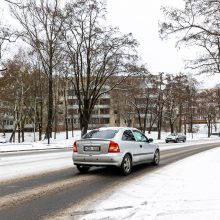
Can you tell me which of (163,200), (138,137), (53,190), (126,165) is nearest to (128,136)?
(138,137)

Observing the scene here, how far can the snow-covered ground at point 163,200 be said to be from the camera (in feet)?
21.0

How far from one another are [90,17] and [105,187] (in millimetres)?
32715

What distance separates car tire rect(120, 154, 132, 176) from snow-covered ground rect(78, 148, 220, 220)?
902 millimetres

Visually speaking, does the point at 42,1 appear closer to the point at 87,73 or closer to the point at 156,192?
the point at 87,73

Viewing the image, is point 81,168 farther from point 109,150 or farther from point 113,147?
point 113,147

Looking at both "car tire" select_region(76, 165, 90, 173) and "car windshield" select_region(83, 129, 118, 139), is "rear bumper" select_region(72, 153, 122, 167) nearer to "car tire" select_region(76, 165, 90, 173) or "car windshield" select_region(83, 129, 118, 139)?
"car tire" select_region(76, 165, 90, 173)

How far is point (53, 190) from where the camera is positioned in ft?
29.4

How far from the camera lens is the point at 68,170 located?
42.8 feet

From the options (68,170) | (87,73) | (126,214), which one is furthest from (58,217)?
(87,73)

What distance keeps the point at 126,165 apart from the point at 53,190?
3761mm

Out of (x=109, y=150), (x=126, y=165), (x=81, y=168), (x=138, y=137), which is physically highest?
(x=138, y=137)

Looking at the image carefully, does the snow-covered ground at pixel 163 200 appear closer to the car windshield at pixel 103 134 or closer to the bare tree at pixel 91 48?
Answer: the car windshield at pixel 103 134

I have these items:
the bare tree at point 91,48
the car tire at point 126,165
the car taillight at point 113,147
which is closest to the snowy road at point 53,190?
the car tire at point 126,165

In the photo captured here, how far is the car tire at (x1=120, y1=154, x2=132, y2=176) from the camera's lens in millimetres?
11891
